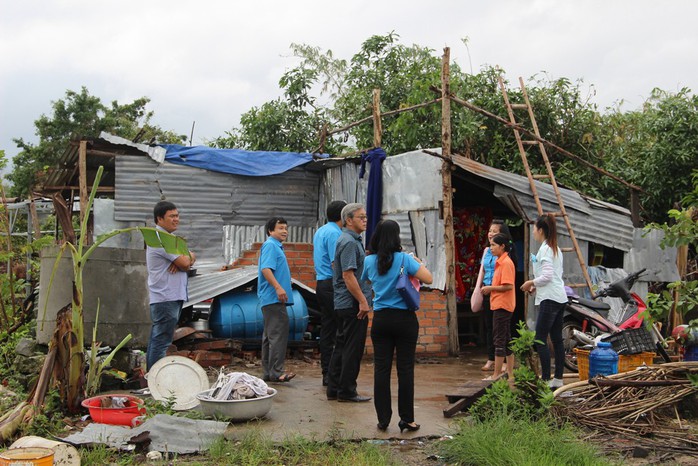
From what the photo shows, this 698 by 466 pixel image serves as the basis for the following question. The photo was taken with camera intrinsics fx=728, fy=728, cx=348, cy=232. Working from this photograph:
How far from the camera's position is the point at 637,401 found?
6.05 metres

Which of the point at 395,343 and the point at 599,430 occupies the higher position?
the point at 395,343

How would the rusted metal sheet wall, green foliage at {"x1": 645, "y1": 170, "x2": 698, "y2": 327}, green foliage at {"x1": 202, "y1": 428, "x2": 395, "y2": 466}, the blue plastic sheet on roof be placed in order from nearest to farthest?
green foliage at {"x1": 202, "y1": 428, "x2": 395, "y2": 466}
green foliage at {"x1": 645, "y1": 170, "x2": 698, "y2": 327}
the blue plastic sheet on roof
the rusted metal sheet wall

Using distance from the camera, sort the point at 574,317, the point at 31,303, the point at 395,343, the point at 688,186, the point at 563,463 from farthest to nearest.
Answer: the point at 688,186
the point at 31,303
the point at 574,317
the point at 395,343
the point at 563,463

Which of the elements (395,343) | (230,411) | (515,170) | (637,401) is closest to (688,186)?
(515,170)

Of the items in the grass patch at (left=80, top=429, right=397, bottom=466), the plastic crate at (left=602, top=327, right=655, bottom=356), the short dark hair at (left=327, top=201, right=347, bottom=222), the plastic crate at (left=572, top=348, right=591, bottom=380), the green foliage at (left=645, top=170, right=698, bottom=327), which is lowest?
the grass patch at (left=80, top=429, right=397, bottom=466)

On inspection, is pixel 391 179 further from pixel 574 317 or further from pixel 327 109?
pixel 327 109

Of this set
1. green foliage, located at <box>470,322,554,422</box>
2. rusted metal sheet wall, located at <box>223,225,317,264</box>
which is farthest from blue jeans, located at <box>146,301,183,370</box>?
rusted metal sheet wall, located at <box>223,225,317,264</box>

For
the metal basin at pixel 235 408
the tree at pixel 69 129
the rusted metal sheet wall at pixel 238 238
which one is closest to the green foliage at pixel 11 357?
the metal basin at pixel 235 408

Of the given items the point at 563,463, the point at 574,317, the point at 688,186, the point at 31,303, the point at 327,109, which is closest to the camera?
the point at 563,463

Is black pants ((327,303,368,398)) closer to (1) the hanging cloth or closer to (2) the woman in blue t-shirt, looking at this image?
(2) the woman in blue t-shirt

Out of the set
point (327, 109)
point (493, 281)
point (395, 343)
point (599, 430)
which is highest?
point (327, 109)

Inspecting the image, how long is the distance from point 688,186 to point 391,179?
6006 millimetres

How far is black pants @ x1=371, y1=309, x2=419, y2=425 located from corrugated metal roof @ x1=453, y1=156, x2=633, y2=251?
4.97 m

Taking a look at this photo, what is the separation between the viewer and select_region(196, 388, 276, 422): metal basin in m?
5.80
